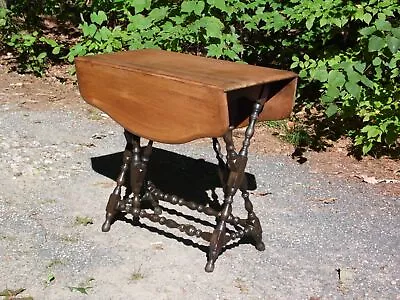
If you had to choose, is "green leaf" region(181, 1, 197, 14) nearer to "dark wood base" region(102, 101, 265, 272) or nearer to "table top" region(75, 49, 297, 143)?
"table top" region(75, 49, 297, 143)

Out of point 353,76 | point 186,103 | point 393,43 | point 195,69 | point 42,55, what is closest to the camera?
point 186,103

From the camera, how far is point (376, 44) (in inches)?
178

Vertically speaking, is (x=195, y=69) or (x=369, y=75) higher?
(x=195, y=69)

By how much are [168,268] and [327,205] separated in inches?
54.3

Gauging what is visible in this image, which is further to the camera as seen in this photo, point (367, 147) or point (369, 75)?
point (369, 75)

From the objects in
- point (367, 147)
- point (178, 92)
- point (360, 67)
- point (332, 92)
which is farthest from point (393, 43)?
point (178, 92)

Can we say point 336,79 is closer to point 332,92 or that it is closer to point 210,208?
point 332,92

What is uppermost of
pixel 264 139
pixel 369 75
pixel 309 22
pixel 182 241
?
pixel 309 22

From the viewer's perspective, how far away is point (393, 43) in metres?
4.44

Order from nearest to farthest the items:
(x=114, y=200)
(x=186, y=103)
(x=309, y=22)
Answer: (x=186, y=103) → (x=114, y=200) → (x=309, y=22)

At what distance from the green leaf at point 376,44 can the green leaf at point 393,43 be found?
0.05 metres

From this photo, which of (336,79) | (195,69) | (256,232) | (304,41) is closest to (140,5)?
(304,41)

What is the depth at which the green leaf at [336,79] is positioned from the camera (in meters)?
4.59

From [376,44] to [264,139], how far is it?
1.48m
